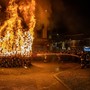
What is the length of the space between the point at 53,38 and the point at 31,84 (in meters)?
44.5

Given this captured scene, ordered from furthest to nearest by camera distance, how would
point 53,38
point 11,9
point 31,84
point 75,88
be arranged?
point 53,38
point 11,9
point 31,84
point 75,88

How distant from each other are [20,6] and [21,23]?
2.53m

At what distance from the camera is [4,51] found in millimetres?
24562

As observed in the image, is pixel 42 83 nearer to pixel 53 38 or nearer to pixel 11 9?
pixel 11 9

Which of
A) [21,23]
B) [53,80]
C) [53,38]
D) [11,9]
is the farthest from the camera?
[53,38]

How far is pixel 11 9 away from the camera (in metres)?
24.1

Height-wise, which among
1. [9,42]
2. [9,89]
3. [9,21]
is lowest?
[9,89]

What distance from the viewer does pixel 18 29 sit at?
81.1 ft

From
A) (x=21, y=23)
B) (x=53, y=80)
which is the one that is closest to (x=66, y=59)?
(x=21, y=23)

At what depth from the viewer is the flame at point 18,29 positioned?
950 inches

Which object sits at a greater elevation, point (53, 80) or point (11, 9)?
point (11, 9)

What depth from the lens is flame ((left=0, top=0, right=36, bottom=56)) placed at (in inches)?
950

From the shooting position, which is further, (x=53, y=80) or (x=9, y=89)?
(x=53, y=80)

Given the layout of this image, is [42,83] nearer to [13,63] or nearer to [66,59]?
[13,63]
